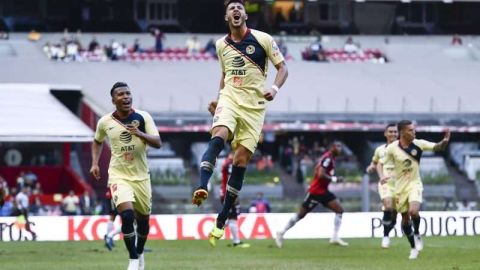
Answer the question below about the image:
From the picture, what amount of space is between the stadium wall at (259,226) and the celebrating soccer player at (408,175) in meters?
12.2

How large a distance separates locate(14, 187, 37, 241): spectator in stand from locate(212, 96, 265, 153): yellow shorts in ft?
62.1

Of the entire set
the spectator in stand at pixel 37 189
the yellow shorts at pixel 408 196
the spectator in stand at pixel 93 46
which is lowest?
the spectator in stand at pixel 37 189

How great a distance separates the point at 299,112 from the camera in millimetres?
55594

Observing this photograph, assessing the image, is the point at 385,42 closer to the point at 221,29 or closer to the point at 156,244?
the point at 221,29

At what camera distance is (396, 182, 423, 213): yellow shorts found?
2384cm

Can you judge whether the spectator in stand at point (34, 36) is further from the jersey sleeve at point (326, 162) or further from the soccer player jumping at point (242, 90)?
the soccer player jumping at point (242, 90)

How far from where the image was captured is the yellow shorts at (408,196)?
2384cm

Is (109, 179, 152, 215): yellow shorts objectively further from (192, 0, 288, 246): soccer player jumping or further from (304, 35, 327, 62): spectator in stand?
(304, 35, 327, 62): spectator in stand

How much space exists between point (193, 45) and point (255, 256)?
3921 centimetres

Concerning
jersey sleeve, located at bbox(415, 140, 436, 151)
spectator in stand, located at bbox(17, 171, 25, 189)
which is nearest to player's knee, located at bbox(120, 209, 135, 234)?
jersey sleeve, located at bbox(415, 140, 436, 151)

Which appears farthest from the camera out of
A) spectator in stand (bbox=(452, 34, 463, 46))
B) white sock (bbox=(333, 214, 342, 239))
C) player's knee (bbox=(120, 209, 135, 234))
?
spectator in stand (bbox=(452, 34, 463, 46))

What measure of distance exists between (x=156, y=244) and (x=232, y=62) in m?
15.3

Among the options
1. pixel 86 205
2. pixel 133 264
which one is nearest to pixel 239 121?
pixel 133 264

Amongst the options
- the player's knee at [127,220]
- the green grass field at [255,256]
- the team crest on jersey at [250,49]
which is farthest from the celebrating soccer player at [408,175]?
the team crest on jersey at [250,49]
